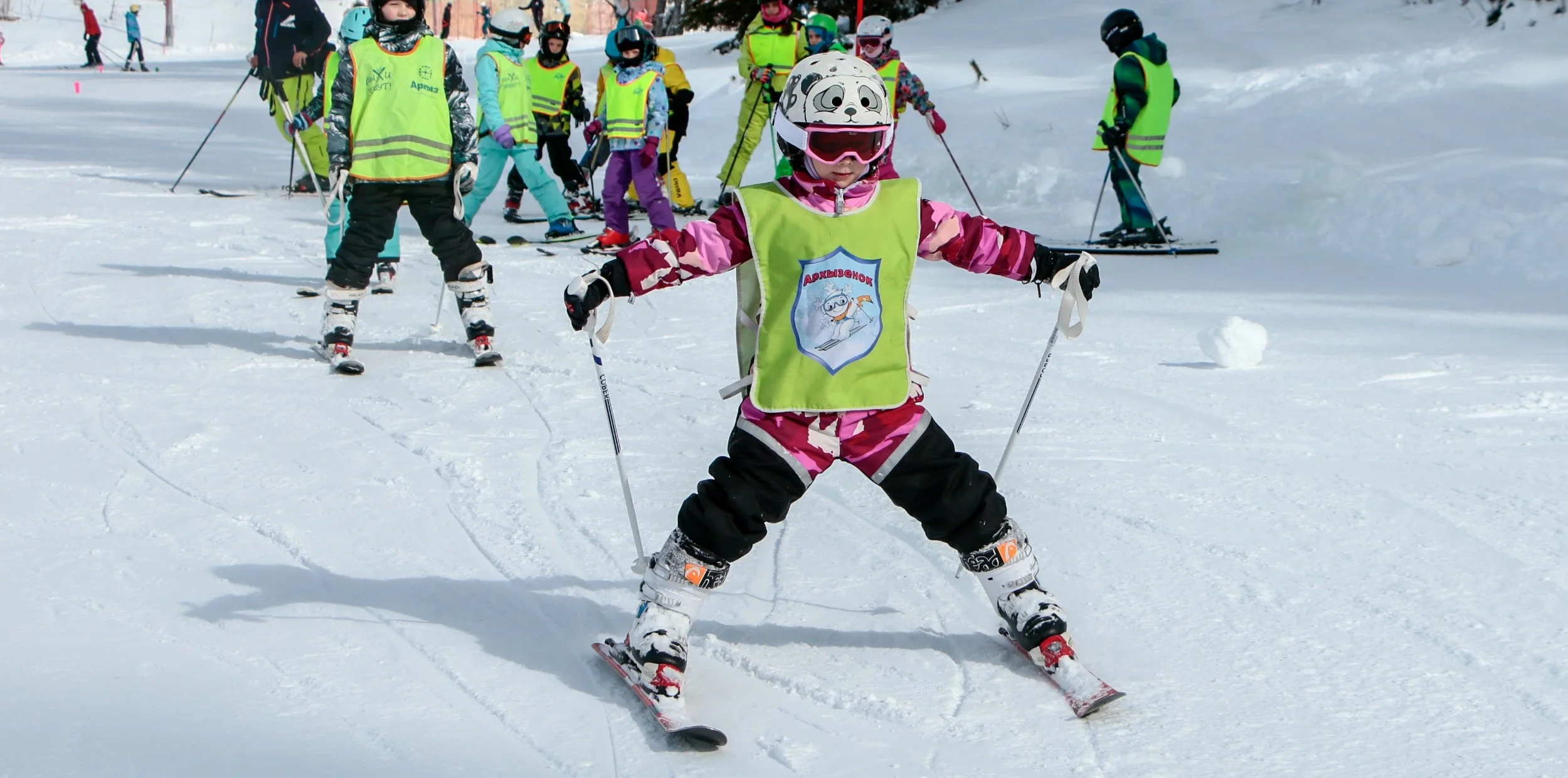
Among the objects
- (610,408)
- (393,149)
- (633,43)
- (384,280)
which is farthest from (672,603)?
(633,43)

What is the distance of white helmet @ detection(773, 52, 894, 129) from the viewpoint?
304 cm

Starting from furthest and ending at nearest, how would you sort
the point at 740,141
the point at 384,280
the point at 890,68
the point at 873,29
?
the point at 740,141
the point at 890,68
the point at 873,29
the point at 384,280

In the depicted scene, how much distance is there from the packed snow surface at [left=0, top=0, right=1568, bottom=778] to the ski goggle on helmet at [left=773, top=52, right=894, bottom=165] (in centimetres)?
122

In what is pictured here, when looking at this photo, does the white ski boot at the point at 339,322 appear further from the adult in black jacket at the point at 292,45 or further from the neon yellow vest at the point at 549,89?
the neon yellow vest at the point at 549,89

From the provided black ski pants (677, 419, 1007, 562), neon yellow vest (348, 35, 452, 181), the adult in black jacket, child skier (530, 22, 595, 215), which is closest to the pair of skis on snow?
black ski pants (677, 419, 1007, 562)

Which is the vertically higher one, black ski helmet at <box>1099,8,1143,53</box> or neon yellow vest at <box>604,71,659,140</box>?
black ski helmet at <box>1099,8,1143,53</box>

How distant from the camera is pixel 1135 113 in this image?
980cm

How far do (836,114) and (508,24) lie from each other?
7.58 meters

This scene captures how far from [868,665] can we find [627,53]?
284 inches

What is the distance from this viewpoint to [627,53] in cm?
982

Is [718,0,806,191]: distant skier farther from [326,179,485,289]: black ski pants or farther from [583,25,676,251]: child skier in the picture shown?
[326,179,485,289]: black ski pants

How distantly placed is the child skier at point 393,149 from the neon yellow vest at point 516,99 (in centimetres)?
370

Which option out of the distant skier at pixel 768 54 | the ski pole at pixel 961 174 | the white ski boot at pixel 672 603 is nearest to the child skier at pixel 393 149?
the white ski boot at pixel 672 603

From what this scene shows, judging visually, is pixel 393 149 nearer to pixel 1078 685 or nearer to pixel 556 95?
pixel 1078 685
